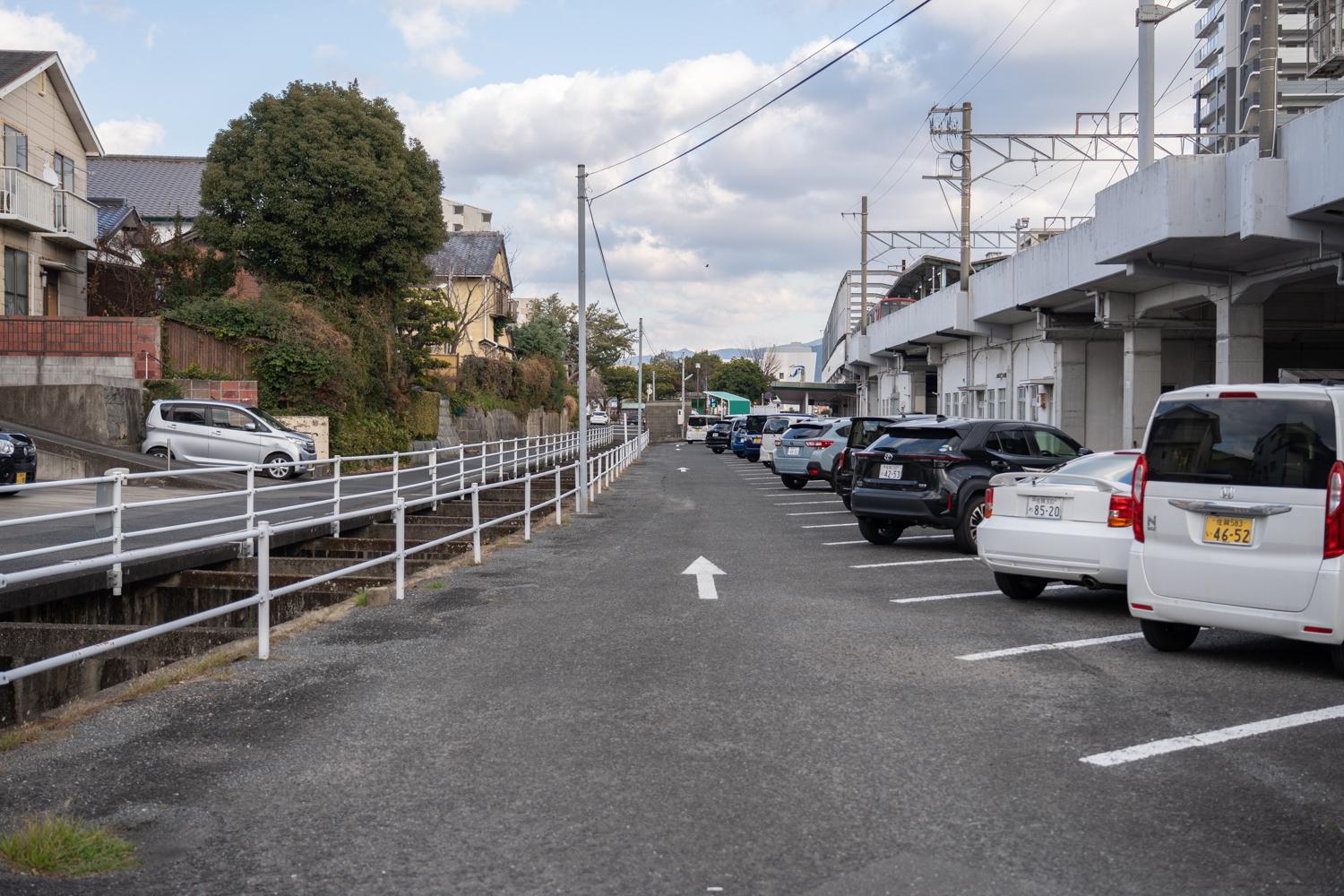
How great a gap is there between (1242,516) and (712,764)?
403cm

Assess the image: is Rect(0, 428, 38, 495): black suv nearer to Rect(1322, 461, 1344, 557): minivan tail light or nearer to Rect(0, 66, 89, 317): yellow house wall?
Rect(0, 66, 89, 317): yellow house wall

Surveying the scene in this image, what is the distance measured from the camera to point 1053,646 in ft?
27.3

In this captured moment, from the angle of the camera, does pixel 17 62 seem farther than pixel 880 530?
Yes

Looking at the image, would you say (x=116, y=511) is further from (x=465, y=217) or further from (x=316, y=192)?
(x=465, y=217)

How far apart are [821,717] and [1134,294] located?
21069 mm

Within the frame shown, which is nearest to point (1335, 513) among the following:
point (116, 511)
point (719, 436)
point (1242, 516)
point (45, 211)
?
point (1242, 516)

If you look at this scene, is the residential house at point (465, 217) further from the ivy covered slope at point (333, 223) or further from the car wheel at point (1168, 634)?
the car wheel at point (1168, 634)

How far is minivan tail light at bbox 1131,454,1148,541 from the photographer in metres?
7.98

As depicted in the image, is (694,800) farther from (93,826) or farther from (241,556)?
(241,556)

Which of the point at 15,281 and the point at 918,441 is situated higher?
the point at 15,281

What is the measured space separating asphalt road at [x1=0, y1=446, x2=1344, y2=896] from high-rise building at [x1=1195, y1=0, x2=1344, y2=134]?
179 feet

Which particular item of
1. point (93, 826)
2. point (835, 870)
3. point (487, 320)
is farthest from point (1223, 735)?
point (487, 320)

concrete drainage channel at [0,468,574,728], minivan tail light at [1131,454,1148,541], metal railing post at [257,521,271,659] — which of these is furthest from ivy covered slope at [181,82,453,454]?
minivan tail light at [1131,454,1148,541]

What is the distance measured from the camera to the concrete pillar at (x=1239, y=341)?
20.1 m
